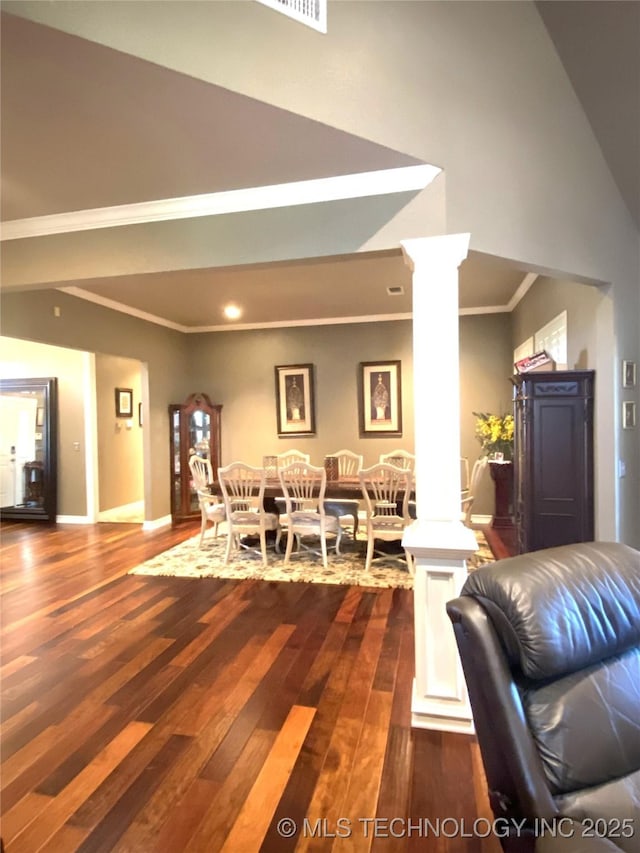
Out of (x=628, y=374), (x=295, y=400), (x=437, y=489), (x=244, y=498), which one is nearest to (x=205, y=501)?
(x=244, y=498)

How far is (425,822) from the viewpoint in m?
1.62

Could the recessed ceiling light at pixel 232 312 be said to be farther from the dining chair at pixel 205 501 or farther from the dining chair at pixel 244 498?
the dining chair at pixel 244 498

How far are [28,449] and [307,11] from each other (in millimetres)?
6667

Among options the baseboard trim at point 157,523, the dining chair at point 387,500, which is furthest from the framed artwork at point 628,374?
the baseboard trim at point 157,523

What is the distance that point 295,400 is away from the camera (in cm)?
679

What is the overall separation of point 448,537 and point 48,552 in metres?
4.72

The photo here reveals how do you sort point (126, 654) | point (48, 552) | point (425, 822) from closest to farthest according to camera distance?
point (425, 822), point (126, 654), point (48, 552)

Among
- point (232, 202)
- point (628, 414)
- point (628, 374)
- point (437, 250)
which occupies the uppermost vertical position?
point (232, 202)

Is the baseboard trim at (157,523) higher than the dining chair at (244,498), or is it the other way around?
the dining chair at (244,498)

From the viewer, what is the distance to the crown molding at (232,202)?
7.35ft

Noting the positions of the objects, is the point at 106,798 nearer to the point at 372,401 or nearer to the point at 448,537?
the point at 448,537

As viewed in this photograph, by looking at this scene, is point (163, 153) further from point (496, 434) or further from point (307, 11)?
point (496, 434)

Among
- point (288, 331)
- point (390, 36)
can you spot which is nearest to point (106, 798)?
point (390, 36)

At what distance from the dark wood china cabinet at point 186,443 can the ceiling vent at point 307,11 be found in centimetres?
521
